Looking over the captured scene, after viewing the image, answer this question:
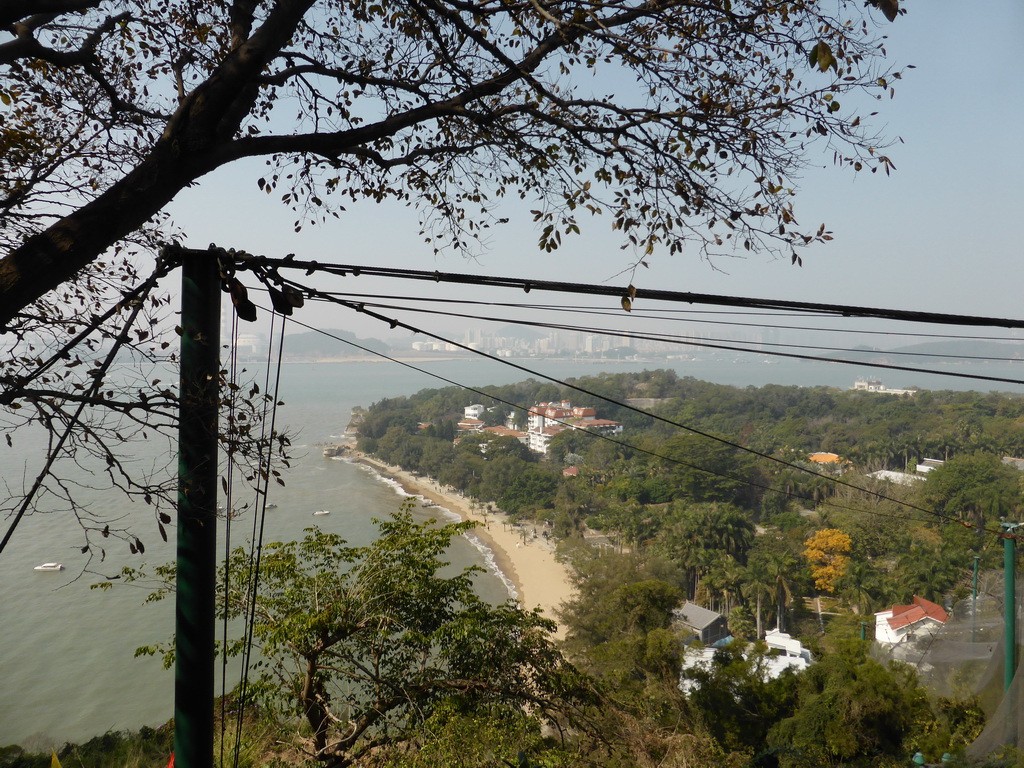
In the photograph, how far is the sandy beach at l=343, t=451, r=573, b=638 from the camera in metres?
15.4

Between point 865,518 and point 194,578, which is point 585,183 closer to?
point 194,578

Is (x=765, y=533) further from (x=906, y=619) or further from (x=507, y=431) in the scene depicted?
(x=507, y=431)

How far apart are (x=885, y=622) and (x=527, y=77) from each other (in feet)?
49.3

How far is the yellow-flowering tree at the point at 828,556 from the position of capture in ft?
52.2

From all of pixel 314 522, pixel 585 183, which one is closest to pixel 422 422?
pixel 314 522

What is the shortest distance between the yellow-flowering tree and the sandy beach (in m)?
6.14

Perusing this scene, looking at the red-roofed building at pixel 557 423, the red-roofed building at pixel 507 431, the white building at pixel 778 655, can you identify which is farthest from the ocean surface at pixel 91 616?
the red-roofed building at pixel 507 431

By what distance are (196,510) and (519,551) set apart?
1849 centimetres

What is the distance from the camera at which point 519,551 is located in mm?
19281

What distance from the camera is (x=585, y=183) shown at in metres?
2.36

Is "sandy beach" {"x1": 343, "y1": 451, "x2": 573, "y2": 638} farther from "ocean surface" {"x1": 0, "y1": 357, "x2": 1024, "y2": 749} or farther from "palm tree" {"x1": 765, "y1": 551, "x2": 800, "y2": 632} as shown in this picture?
"palm tree" {"x1": 765, "y1": 551, "x2": 800, "y2": 632}

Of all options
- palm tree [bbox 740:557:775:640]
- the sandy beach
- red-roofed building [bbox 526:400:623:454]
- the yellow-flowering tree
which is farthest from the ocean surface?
red-roofed building [bbox 526:400:623:454]

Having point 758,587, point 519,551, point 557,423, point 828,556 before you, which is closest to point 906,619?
point 758,587

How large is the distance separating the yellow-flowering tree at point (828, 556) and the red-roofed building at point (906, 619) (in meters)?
1.95
